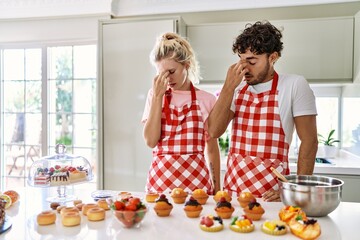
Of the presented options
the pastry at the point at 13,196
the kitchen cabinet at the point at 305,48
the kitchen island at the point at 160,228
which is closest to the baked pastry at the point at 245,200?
the kitchen island at the point at 160,228

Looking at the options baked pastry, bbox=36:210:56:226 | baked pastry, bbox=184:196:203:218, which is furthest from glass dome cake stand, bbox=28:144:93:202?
baked pastry, bbox=184:196:203:218

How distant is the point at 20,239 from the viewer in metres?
0.92

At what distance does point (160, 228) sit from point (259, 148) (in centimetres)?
62

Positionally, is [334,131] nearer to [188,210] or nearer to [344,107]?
[344,107]

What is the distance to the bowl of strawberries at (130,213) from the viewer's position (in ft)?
3.14

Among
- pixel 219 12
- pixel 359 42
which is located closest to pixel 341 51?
pixel 359 42

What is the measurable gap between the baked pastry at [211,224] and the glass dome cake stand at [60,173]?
579mm

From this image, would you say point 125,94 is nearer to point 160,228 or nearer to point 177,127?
point 177,127

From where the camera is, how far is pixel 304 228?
896 millimetres

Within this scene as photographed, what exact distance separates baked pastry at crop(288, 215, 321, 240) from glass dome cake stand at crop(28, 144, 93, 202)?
80 centimetres

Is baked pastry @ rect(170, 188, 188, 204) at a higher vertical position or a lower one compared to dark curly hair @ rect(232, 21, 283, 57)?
lower

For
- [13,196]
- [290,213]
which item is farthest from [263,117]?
[13,196]

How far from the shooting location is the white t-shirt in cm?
138

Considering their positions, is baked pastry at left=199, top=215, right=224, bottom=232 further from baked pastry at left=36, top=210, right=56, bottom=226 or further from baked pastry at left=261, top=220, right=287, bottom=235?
baked pastry at left=36, top=210, right=56, bottom=226
